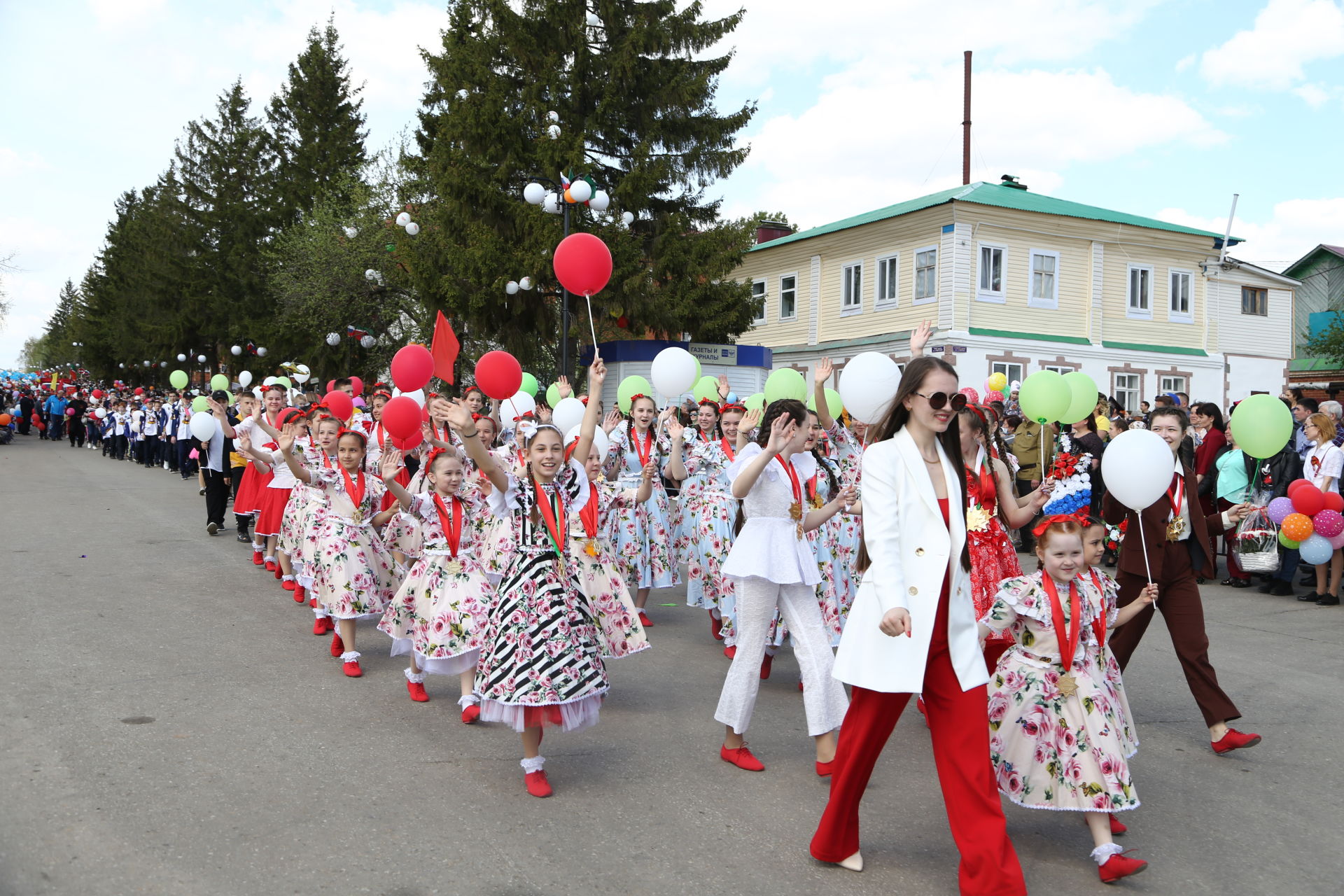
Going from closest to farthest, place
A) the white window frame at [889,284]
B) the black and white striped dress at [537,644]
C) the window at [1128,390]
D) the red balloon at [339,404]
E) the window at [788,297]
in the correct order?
the black and white striped dress at [537,644] < the red balloon at [339,404] < the white window frame at [889,284] < the window at [1128,390] < the window at [788,297]

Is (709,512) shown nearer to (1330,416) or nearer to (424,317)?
(1330,416)

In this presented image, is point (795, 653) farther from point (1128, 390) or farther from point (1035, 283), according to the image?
point (1128, 390)

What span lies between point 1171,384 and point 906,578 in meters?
30.9

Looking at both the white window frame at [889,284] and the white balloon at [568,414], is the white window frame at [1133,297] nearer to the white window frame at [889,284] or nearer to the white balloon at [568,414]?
the white window frame at [889,284]

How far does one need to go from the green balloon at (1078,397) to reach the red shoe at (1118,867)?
420 centimetres

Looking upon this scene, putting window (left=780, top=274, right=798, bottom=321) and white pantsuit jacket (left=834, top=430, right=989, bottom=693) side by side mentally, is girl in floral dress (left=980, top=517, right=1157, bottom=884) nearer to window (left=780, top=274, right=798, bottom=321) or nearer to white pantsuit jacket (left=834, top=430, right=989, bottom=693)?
white pantsuit jacket (left=834, top=430, right=989, bottom=693)

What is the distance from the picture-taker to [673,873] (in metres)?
3.83

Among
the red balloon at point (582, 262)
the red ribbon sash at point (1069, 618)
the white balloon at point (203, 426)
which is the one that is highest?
the red balloon at point (582, 262)

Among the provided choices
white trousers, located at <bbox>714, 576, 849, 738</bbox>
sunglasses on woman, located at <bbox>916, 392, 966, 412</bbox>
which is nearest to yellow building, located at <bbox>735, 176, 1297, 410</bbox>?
white trousers, located at <bbox>714, 576, 849, 738</bbox>

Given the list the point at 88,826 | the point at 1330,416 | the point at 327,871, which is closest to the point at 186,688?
the point at 88,826

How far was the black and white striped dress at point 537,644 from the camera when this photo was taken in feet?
15.2

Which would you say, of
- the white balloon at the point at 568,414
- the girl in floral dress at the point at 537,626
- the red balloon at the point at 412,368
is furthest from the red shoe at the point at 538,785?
the white balloon at the point at 568,414

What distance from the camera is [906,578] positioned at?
370cm

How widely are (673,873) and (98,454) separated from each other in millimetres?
36464
